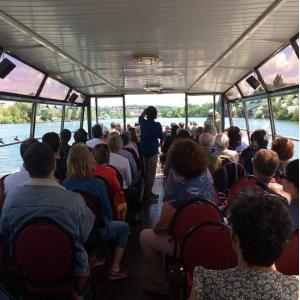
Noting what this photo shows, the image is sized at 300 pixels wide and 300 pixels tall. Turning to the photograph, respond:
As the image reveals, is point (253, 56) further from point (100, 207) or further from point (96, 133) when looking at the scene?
point (100, 207)

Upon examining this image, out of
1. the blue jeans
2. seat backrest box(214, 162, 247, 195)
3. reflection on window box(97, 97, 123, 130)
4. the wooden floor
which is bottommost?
the wooden floor

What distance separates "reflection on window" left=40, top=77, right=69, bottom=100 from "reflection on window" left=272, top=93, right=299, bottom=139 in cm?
454

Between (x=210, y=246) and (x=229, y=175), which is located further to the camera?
(x=229, y=175)

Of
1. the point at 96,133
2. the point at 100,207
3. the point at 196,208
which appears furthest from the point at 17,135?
the point at 196,208

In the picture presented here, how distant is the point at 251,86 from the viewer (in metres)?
8.98

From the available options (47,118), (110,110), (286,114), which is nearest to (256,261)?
(286,114)

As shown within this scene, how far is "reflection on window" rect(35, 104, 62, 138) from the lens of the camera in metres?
8.40

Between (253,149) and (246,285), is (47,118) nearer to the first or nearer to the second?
(253,149)

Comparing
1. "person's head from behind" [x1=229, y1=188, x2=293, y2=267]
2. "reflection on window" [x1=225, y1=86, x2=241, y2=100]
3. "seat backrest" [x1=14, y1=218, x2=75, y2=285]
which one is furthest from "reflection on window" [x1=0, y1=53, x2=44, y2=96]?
"reflection on window" [x1=225, y1=86, x2=241, y2=100]

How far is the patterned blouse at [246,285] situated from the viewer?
1.38 m

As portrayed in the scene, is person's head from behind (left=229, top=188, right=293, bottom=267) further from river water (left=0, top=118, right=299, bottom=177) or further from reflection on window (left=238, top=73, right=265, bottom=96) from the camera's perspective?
reflection on window (left=238, top=73, right=265, bottom=96)

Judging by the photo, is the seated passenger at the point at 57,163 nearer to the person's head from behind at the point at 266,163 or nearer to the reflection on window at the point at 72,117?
the person's head from behind at the point at 266,163

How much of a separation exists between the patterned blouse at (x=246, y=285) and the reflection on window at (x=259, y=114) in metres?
7.22

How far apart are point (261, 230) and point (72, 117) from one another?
34.3 feet
